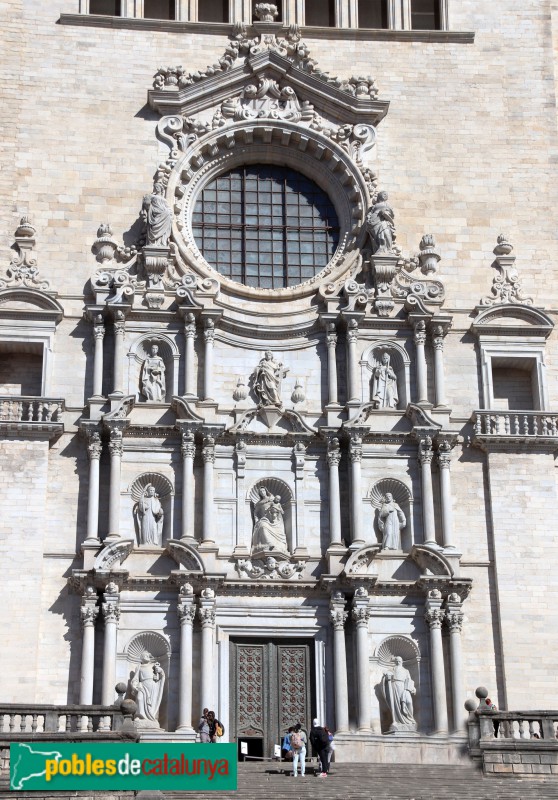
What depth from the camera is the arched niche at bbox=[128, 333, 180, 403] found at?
29578 millimetres

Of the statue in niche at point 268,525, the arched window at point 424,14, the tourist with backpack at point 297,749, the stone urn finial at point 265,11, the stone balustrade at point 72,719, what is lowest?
the tourist with backpack at point 297,749

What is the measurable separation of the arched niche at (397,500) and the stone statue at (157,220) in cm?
611

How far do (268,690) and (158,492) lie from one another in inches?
161

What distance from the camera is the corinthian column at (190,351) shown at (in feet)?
96.8

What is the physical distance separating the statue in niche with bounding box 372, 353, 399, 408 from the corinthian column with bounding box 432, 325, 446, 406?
2.59ft

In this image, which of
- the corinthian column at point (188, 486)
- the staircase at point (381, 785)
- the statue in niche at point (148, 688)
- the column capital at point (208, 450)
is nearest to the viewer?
the staircase at point (381, 785)

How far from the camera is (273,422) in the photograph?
29531 millimetres

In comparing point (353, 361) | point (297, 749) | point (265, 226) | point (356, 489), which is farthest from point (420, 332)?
point (297, 749)

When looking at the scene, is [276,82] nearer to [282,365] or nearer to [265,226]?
[265,226]

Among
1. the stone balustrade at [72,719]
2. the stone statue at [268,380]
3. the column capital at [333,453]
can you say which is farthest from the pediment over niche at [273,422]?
Answer: the stone balustrade at [72,719]

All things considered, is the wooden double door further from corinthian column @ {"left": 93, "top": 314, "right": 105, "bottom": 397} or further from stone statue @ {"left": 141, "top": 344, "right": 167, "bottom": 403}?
corinthian column @ {"left": 93, "top": 314, "right": 105, "bottom": 397}

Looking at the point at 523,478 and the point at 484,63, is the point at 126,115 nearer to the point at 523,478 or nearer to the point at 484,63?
the point at 484,63

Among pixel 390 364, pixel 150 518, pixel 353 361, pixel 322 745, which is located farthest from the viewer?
pixel 390 364

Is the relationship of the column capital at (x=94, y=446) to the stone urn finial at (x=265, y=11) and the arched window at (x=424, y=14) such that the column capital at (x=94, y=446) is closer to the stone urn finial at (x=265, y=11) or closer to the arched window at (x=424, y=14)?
the stone urn finial at (x=265, y=11)
